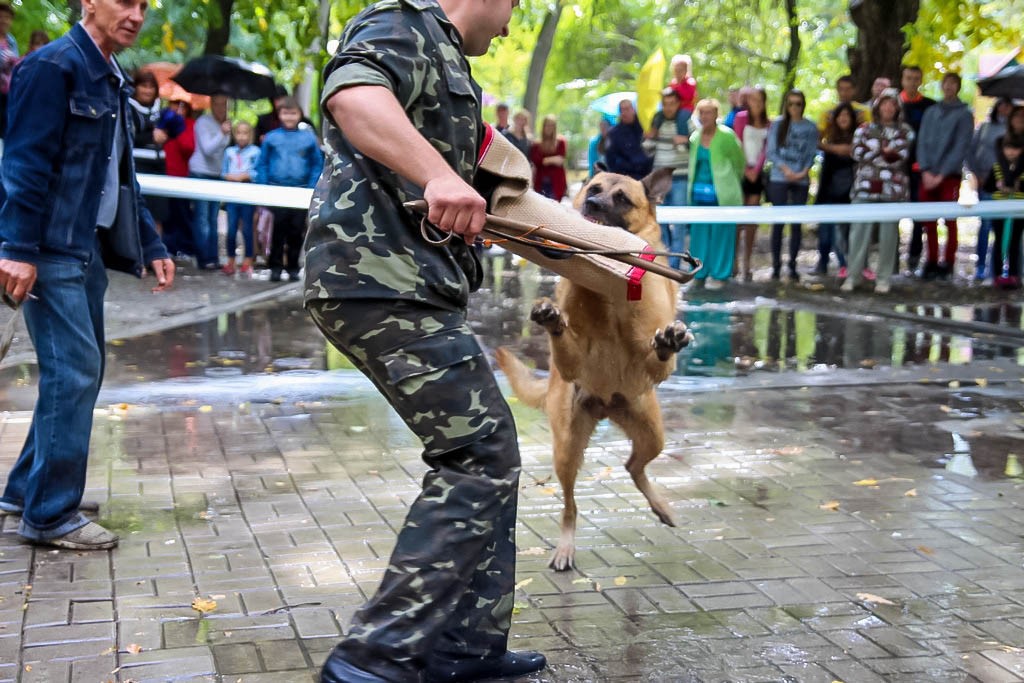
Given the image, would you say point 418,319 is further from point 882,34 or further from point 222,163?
point 882,34

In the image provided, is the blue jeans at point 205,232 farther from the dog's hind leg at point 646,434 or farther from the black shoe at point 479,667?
the black shoe at point 479,667

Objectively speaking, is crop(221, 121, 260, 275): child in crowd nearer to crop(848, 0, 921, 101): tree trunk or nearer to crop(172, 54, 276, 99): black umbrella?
crop(172, 54, 276, 99): black umbrella

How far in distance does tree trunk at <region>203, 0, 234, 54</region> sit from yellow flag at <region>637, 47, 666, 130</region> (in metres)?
6.31

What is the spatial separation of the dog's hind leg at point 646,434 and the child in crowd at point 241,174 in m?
10.2

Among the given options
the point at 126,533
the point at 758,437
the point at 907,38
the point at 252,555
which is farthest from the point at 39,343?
the point at 907,38

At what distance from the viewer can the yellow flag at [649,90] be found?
1750 cm

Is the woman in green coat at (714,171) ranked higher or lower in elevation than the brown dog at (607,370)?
higher

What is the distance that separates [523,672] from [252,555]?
1.54 m

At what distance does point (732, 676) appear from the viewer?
355cm

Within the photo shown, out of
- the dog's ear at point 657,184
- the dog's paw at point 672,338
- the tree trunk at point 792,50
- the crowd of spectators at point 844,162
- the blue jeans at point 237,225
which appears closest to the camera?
the dog's paw at point 672,338

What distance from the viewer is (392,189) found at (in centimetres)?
303

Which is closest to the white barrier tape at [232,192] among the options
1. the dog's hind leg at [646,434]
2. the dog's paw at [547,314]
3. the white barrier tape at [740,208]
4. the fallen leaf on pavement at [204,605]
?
the white barrier tape at [740,208]

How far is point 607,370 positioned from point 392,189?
2031 millimetres

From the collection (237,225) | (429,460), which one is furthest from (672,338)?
(237,225)
